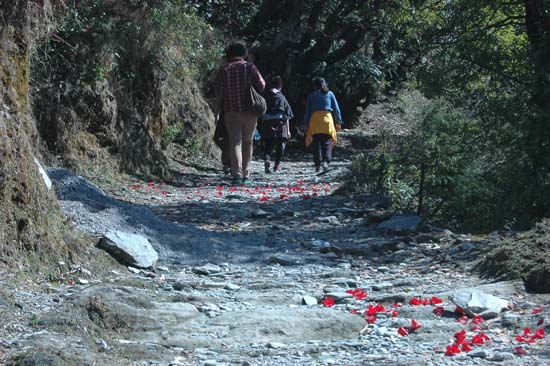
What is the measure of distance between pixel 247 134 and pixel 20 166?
291 inches

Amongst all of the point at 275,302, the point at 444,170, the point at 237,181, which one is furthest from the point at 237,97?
the point at 275,302

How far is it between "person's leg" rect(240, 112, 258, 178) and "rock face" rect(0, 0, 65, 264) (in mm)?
6387

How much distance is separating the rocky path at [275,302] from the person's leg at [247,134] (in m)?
3.42

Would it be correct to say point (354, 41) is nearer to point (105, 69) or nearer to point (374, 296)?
point (105, 69)

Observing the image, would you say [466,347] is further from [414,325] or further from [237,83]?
[237,83]

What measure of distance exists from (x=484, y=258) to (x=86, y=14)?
320 inches

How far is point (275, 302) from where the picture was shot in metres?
6.79

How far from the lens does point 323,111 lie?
16.3 metres

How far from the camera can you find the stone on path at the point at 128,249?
24.9 feet

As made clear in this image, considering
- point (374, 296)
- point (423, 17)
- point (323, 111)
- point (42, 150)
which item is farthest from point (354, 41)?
point (374, 296)

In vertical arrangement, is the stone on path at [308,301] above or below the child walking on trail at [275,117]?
below

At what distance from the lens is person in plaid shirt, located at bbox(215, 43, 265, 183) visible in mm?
13445

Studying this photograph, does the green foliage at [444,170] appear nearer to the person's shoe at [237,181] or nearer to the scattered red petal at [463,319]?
the person's shoe at [237,181]

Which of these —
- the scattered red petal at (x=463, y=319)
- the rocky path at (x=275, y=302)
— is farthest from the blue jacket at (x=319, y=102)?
the scattered red petal at (x=463, y=319)
